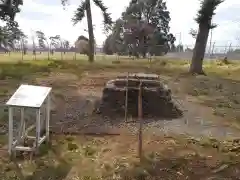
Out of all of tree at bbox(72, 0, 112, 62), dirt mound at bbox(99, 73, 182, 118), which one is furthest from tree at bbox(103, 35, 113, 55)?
dirt mound at bbox(99, 73, 182, 118)

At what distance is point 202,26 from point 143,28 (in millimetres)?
17270

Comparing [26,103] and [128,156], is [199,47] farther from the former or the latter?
[26,103]

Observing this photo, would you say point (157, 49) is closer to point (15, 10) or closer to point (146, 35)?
point (146, 35)

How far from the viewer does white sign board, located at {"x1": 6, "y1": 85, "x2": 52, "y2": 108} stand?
6.28m

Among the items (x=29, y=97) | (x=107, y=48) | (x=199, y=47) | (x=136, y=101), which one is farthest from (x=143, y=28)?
(x=29, y=97)

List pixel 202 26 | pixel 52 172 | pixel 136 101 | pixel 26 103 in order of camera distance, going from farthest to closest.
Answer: pixel 202 26, pixel 136 101, pixel 26 103, pixel 52 172

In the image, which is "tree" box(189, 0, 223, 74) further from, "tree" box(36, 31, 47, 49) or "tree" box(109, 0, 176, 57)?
"tree" box(36, 31, 47, 49)

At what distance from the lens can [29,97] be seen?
21.3 feet

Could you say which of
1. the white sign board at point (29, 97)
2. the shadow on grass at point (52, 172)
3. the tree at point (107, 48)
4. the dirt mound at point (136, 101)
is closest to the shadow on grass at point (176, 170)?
the shadow on grass at point (52, 172)

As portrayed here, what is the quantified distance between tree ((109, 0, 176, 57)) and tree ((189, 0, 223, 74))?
16.7 meters

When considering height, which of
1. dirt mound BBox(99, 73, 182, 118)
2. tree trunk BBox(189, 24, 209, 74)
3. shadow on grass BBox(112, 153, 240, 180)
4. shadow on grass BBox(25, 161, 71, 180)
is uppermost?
tree trunk BBox(189, 24, 209, 74)

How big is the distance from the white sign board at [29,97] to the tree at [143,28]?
2903 cm

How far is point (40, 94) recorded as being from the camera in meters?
6.66

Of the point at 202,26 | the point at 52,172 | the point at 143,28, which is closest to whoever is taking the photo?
the point at 52,172
